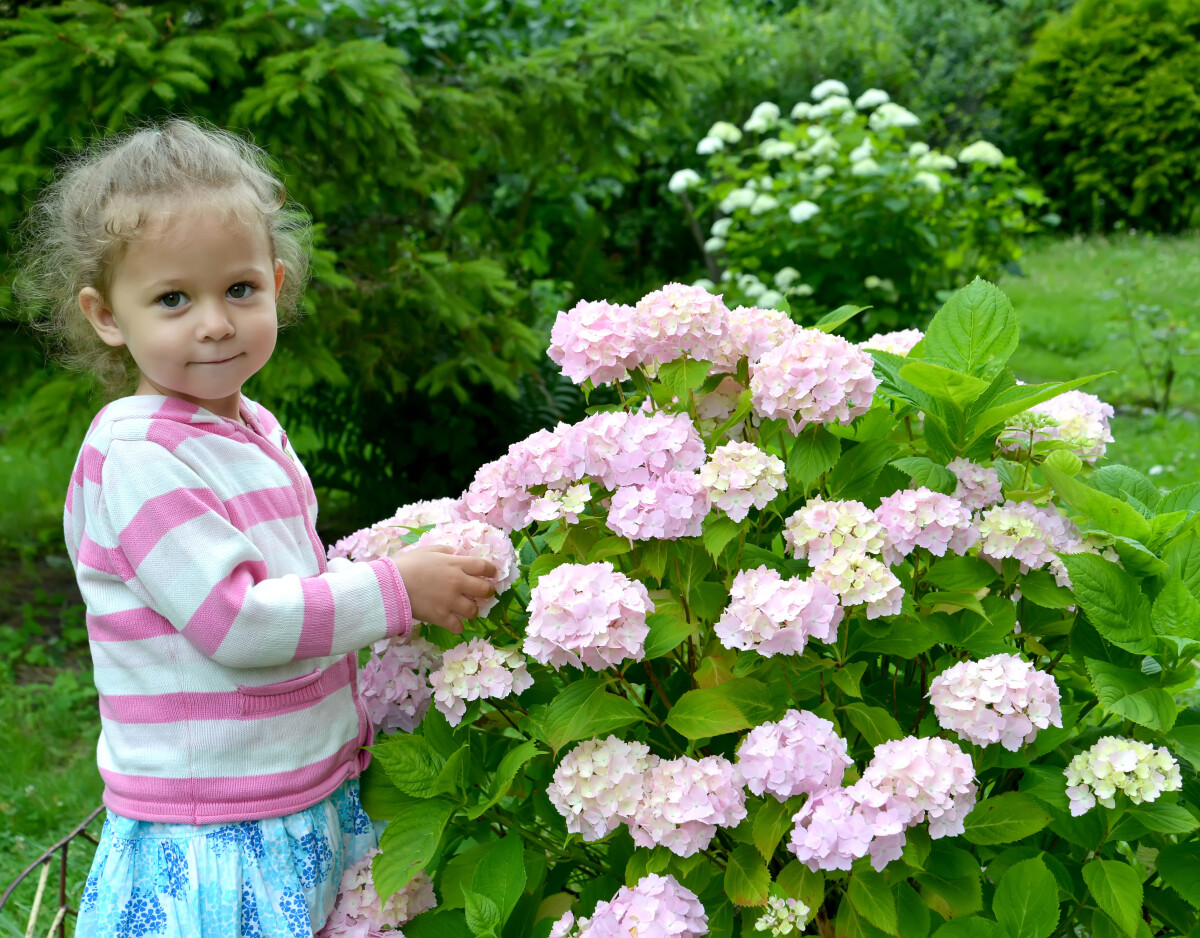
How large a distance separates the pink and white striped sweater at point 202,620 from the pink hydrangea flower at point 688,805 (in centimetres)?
41

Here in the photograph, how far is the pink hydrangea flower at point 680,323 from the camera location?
1517mm

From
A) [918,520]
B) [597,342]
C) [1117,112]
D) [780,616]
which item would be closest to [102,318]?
[597,342]

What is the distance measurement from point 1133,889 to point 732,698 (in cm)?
51

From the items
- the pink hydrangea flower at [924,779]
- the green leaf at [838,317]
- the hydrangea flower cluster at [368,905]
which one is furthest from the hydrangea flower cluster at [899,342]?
the hydrangea flower cluster at [368,905]

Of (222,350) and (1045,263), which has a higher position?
(222,350)

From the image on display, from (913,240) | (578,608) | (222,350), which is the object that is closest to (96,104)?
(222,350)

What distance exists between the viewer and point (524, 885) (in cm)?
140

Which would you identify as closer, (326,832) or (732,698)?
(732,698)

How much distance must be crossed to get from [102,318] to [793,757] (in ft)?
3.57

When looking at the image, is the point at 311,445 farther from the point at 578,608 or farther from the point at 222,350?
A: the point at 578,608

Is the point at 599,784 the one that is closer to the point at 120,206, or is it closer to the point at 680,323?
the point at 680,323

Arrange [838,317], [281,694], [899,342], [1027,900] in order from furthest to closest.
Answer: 1. [899,342]
2. [838,317]
3. [281,694]
4. [1027,900]

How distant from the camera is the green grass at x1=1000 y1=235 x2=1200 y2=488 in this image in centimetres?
526

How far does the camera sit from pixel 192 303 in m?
1.51
